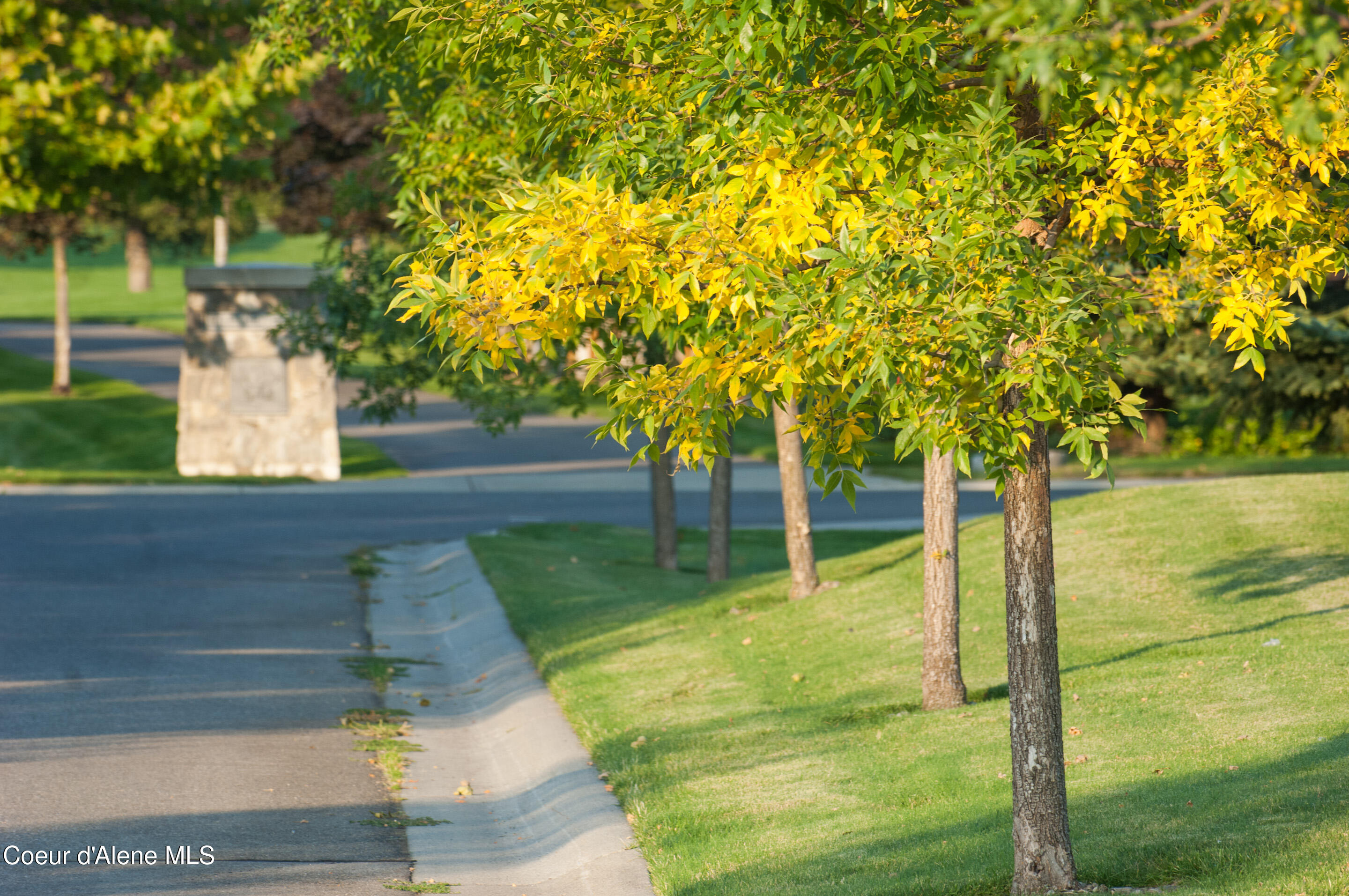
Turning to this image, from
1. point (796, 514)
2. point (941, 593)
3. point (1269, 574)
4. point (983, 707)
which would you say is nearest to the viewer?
point (983, 707)

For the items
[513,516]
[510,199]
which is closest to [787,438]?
[510,199]

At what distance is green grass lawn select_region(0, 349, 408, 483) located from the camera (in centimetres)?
2461

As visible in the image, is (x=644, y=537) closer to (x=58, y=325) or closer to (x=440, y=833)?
(x=440, y=833)

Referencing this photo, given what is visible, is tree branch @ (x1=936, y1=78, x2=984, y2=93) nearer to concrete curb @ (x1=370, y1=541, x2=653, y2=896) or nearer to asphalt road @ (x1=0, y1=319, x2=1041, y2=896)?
concrete curb @ (x1=370, y1=541, x2=653, y2=896)

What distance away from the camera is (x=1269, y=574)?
10.5 metres

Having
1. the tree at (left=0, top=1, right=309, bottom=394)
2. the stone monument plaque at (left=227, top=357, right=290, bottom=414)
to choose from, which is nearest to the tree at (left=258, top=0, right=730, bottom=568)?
the tree at (left=0, top=1, right=309, bottom=394)

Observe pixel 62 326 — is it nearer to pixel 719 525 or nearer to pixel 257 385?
pixel 257 385

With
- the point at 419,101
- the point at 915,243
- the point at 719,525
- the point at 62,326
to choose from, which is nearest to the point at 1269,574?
the point at 719,525

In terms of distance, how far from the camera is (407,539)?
1844 centimetres

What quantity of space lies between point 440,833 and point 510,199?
3715 millimetres

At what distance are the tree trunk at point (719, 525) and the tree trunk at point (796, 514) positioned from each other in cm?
133

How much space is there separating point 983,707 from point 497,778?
3.01 m

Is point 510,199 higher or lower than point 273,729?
higher

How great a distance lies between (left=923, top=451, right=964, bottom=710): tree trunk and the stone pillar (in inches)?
698
